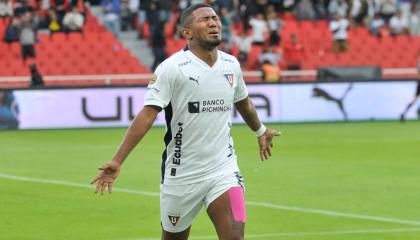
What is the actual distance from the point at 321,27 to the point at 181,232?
3024 centimetres

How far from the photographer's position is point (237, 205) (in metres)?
8.19

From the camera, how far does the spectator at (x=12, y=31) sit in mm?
32844

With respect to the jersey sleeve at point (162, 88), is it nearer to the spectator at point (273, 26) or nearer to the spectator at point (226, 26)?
the spectator at point (226, 26)

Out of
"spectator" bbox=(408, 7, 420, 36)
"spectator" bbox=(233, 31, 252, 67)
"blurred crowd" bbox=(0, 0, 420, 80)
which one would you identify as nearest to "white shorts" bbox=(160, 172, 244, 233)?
"blurred crowd" bbox=(0, 0, 420, 80)

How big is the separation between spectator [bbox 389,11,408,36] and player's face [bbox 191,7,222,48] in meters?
31.2

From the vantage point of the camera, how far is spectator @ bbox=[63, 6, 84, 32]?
34156 millimetres

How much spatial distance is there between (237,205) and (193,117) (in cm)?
73

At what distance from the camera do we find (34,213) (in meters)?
13.6

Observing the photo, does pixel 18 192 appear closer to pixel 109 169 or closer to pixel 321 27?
pixel 109 169

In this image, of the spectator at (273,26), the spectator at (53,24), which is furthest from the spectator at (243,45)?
the spectator at (53,24)

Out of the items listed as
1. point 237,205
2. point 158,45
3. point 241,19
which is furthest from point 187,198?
point 241,19

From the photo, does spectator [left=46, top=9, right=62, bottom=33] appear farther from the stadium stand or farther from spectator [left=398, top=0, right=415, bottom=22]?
spectator [left=398, top=0, right=415, bottom=22]

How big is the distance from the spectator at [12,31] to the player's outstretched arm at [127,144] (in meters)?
25.5

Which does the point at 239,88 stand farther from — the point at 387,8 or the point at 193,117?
the point at 387,8
